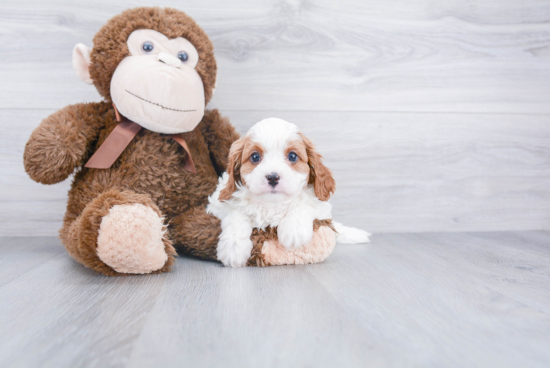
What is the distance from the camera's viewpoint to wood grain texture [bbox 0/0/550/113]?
1195mm

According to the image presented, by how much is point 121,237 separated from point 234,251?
9.7 inches

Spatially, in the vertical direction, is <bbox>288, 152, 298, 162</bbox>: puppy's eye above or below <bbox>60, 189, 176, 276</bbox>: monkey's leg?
above

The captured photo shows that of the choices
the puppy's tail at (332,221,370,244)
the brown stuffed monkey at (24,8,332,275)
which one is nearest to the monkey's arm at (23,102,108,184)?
the brown stuffed monkey at (24,8,332,275)

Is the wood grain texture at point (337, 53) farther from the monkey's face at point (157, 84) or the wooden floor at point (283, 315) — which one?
the wooden floor at point (283, 315)

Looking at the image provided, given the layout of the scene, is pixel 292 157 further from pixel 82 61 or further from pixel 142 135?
pixel 82 61

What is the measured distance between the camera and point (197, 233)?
94 cm

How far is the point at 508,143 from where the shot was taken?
1.38 m

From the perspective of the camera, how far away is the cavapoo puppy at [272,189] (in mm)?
830

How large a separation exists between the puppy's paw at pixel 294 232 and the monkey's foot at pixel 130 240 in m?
0.26

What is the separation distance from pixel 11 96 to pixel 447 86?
4.73 ft

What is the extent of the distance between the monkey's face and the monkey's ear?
11 centimetres

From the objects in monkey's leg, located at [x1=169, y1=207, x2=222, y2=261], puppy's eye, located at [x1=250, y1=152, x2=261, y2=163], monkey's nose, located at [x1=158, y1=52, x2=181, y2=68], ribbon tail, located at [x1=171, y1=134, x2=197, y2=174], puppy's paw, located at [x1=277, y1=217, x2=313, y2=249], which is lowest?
monkey's leg, located at [x1=169, y1=207, x2=222, y2=261]

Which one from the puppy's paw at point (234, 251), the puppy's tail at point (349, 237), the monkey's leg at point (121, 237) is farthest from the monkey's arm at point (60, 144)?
the puppy's tail at point (349, 237)

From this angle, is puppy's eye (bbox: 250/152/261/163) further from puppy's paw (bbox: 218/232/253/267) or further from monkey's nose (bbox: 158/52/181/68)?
monkey's nose (bbox: 158/52/181/68)
